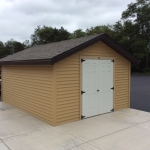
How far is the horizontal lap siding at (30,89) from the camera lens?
5.70 m

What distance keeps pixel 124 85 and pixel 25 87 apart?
4050 millimetres

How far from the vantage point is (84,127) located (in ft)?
17.4

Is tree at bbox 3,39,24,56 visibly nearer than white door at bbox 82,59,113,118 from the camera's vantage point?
No

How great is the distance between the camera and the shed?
18.1 feet

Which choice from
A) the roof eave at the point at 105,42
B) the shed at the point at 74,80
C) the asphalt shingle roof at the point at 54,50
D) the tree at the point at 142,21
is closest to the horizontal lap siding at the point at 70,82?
the shed at the point at 74,80

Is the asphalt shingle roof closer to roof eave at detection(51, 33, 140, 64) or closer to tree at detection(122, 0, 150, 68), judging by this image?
roof eave at detection(51, 33, 140, 64)

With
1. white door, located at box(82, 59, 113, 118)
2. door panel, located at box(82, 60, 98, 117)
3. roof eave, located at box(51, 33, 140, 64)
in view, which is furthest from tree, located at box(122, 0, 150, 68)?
Answer: door panel, located at box(82, 60, 98, 117)

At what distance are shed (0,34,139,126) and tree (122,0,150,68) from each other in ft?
73.2

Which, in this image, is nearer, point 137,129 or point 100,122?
point 137,129

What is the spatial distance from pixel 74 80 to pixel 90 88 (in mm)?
754

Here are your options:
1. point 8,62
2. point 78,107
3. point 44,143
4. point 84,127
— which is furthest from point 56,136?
point 8,62

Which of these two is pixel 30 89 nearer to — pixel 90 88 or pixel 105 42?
pixel 90 88

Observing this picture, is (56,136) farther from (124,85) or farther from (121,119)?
(124,85)

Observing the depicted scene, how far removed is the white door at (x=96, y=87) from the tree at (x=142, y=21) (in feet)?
75.7
